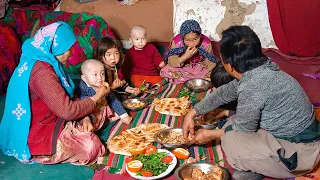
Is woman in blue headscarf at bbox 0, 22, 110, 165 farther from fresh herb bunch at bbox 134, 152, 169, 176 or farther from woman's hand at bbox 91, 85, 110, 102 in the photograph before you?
fresh herb bunch at bbox 134, 152, 169, 176

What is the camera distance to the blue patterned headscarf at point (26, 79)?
3049mm

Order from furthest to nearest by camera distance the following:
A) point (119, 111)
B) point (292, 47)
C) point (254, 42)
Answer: point (292, 47) → point (119, 111) → point (254, 42)

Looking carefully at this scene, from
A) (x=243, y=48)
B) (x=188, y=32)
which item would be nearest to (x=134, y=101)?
(x=188, y=32)

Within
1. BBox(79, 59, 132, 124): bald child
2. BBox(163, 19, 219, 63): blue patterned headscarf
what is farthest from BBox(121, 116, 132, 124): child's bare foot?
BBox(163, 19, 219, 63): blue patterned headscarf

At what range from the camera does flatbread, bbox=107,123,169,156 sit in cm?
322

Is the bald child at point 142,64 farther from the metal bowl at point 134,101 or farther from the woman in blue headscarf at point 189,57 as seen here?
the metal bowl at point 134,101

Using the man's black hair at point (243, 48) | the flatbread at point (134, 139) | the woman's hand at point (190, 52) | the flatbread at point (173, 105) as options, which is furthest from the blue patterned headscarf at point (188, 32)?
the man's black hair at point (243, 48)

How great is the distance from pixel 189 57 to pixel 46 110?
2212 millimetres

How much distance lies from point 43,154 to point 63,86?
23.2 inches

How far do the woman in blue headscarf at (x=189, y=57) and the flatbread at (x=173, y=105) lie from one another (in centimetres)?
77

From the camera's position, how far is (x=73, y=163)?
3.18 m

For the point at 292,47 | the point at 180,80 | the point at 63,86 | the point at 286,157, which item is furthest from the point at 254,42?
the point at 292,47

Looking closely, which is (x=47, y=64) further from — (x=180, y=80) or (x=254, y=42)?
(x=180, y=80)

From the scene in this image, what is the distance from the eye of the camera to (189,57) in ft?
15.8
